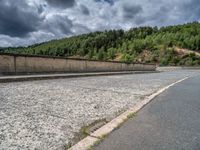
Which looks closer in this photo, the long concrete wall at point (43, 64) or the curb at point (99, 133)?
the curb at point (99, 133)

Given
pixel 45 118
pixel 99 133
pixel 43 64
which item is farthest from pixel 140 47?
pixel 99 133

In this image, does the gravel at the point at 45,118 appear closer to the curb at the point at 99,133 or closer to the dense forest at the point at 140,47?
the curb at the point at 99,133

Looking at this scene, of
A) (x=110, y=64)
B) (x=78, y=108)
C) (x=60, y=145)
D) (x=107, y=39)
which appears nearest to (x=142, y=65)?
(x=110, y=64)

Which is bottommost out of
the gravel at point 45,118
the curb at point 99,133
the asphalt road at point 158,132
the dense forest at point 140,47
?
the asphalt road at point 158,132

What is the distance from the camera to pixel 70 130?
14.2 feet

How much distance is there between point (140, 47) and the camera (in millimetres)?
129375

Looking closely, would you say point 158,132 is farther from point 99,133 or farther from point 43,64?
point 43,64

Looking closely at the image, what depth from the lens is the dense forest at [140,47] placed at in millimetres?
111688

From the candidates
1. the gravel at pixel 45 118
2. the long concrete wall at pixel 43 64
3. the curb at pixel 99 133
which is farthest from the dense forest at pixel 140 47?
the curb at pixel 99 133

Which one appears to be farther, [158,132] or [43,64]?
[43,64]

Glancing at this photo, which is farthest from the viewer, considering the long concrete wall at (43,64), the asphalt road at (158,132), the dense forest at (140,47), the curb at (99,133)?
the dense forest at (140,47)

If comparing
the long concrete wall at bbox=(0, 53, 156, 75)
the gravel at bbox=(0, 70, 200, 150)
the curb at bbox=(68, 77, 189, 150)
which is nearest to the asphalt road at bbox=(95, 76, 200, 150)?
the curb at bbox=(68, 77, 189, 150)

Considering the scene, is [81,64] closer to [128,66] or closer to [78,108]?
[128,66]

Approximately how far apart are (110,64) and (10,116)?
80.7 ft
